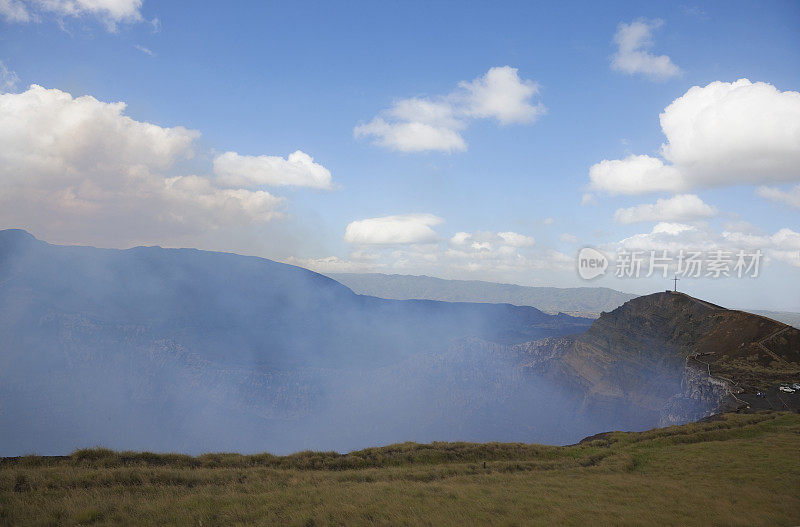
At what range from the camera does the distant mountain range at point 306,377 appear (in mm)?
71812

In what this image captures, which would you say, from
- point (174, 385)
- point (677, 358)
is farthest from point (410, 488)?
point (174, 385)

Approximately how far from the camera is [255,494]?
39.5ft

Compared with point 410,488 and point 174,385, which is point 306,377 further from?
point 410,488

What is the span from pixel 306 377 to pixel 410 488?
519ft

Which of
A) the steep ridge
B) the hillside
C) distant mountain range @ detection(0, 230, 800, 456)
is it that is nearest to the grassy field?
the steep ridge

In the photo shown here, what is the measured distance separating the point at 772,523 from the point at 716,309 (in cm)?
8259

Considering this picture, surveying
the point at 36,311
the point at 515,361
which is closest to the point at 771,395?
the point at 515,361

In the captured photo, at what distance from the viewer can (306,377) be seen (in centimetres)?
16088

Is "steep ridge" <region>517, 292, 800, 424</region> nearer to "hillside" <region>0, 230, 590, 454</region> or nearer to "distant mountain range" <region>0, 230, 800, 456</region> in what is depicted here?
"distant mountain range" <region>0, 230, 800, 456</region>

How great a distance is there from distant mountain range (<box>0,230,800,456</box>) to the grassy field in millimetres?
36365

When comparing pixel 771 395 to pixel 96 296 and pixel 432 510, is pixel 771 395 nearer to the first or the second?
pixel 432 510

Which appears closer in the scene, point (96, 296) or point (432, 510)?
point (432, 510)

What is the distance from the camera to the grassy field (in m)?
10.3

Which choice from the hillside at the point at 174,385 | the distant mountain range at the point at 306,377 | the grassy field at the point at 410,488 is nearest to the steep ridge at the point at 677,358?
the distant mountain range at the point at 306,377
